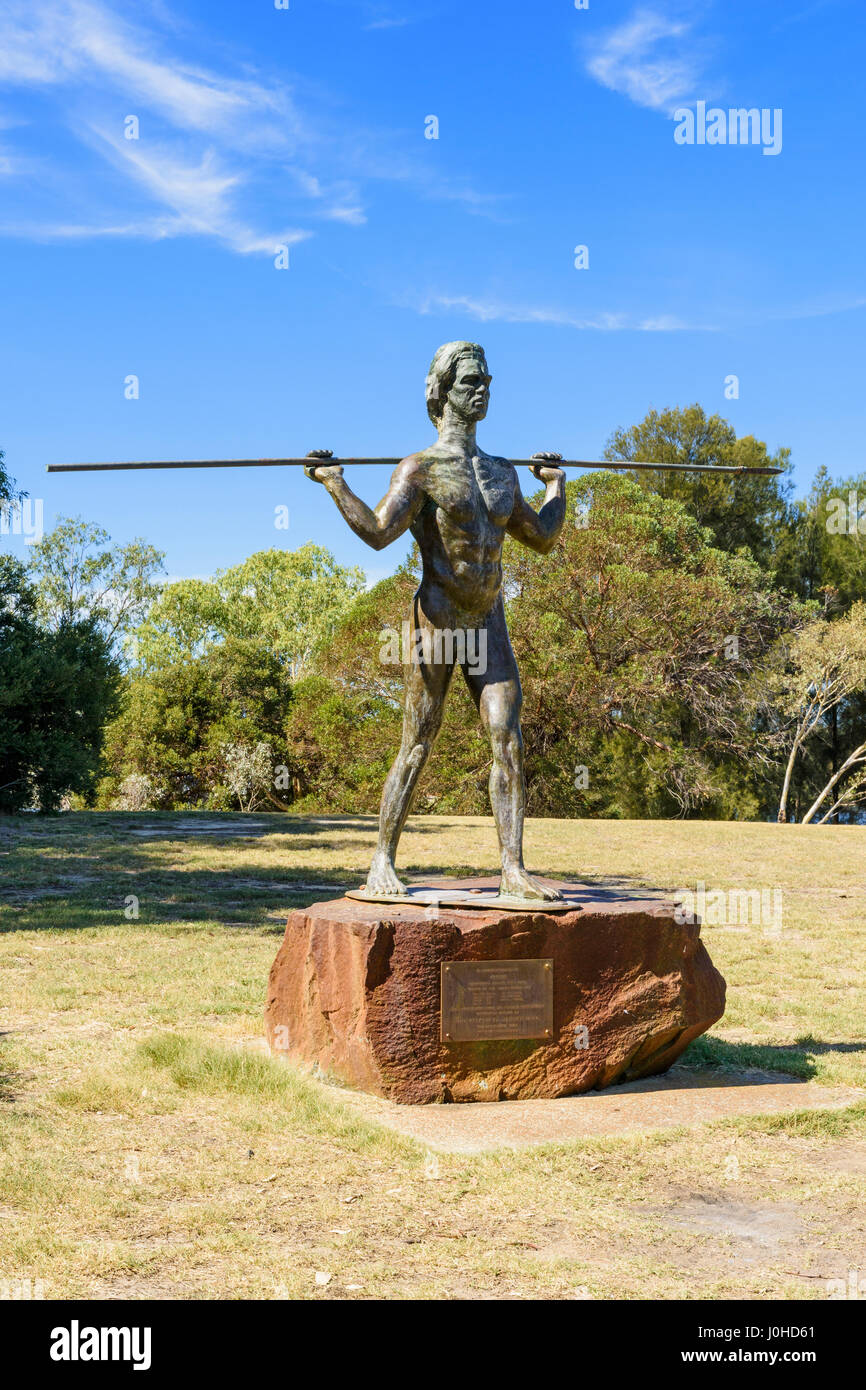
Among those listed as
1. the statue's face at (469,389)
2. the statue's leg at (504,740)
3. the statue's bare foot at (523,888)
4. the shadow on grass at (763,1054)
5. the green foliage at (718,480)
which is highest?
the green foliage at (718,480)

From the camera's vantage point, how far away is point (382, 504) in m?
5.73

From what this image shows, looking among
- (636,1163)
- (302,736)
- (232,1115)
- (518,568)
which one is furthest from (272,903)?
(302,736)

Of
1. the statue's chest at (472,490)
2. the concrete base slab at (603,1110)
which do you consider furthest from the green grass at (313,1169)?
the statue's chest at (472,490)

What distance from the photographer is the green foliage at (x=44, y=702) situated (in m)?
15.3

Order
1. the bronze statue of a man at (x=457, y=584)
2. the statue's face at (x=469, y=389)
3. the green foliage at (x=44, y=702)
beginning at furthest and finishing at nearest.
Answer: the green foliage at (x=44, y=702)
the statue's face at (x=469, y=389)
the bronze statue of a man at (x=457, y=584)

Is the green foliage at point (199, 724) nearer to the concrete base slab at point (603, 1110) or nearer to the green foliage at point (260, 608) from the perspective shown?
the green foliage at point (260, 608)

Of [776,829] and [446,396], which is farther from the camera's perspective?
[776,829]

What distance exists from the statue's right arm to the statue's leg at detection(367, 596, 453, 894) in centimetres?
46

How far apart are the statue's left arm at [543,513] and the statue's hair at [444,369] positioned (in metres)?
0.54

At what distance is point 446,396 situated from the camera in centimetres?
603

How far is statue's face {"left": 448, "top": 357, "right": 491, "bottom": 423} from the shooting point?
19.5ft

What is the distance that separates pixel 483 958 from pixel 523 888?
0.45 m

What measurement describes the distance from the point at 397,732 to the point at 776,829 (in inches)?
291

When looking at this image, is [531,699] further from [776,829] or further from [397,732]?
[776,829]
